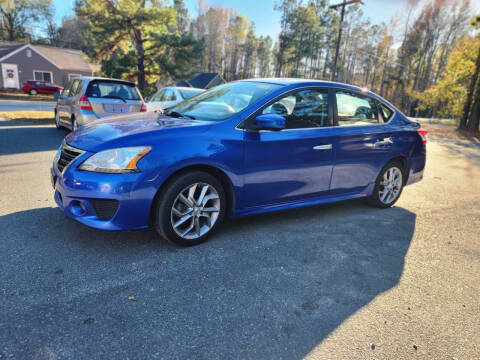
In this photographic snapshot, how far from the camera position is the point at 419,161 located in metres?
5.08

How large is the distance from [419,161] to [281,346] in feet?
13.4

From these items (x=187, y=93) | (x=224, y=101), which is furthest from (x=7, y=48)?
(x=224, y=101)

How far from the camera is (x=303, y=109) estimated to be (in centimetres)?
387

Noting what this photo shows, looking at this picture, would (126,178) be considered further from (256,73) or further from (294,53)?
(256,73)

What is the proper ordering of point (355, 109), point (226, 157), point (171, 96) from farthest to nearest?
point (171, 96) < point (355, 109) < point (226, 157)

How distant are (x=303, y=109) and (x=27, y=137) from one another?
7.85 meters

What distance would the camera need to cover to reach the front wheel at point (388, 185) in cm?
473

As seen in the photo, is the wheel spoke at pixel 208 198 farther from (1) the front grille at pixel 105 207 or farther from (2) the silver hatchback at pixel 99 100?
(2) the silver hatchback at pixel 99 100

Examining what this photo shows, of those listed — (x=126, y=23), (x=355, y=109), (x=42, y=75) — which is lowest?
(x=355, y=109)

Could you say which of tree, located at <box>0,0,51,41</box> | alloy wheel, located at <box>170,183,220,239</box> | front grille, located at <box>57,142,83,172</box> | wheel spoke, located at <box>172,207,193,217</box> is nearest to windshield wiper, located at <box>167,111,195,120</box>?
alloy wheel, located at <box>170,183,220,239</box>

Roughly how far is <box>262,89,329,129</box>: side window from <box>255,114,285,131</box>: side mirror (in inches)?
8.4

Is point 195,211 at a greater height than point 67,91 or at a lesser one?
lesser

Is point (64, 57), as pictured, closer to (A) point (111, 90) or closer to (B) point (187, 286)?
(A) point (111, 90)

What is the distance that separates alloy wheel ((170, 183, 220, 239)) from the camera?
314 centimetres
